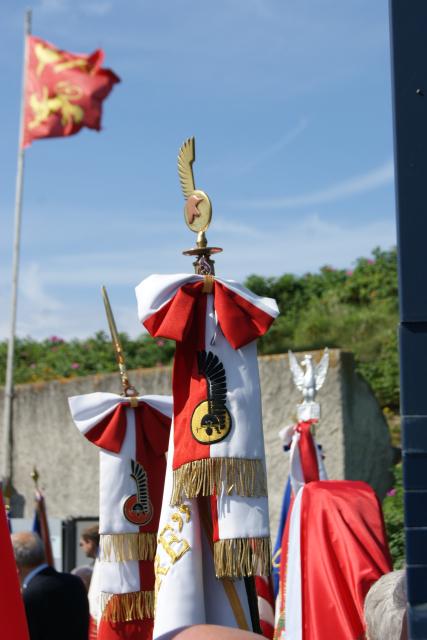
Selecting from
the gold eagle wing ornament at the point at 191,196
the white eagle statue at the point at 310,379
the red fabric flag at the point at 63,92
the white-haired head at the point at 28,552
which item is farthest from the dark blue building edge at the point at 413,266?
the red fabric flag at the point at 63,92

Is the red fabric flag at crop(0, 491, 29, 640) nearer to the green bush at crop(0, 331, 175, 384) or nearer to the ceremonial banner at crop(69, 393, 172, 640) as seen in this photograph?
the ceremonial banner at crop(69, 393, 172, 640)

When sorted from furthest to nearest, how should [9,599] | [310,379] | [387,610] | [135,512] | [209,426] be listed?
[310,379]
[135,512]
[209,426]
[9,599]
[387,610]

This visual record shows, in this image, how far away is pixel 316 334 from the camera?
44.8 ft

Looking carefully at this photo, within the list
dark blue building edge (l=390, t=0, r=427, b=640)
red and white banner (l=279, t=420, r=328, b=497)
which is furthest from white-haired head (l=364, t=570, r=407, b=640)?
red and white banner (l=279, t=420, r=328, b=497)

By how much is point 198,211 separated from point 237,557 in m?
1.46

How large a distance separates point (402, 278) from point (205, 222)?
2.48 metres

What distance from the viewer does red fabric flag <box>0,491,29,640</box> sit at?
2.77 meters

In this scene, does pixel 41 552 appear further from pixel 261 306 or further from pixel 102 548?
pixel 261 306

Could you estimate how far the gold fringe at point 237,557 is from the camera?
3.97 meters

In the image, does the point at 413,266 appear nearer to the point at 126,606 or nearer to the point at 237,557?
the point at 237,557

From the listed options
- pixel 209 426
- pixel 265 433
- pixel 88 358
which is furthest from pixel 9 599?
pixel 88 358

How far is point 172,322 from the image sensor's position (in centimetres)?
416

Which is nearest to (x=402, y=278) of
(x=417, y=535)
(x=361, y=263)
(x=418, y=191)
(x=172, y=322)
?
(x=418, y=191)

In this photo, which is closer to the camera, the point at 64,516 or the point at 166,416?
the point at 166,416
